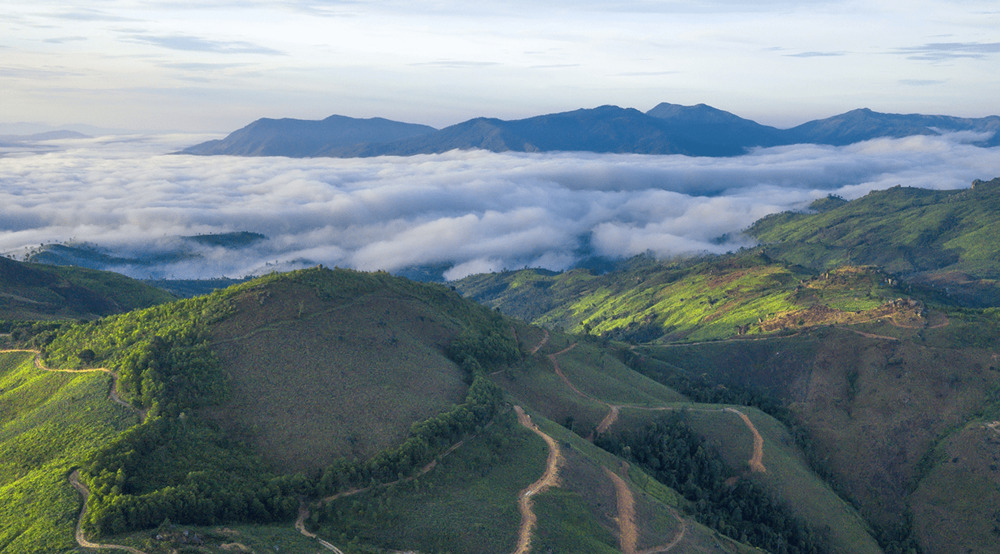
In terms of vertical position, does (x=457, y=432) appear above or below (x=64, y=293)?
below

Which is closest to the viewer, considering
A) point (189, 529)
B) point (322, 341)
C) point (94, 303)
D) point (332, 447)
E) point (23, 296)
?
point (189, 529)

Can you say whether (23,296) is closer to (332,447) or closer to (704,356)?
(332,447)

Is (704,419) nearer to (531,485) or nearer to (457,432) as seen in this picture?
(531,485)

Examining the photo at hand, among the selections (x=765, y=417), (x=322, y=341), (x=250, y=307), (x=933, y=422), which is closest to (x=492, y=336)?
(x=322, y=341)

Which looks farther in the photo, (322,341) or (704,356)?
(704,356)

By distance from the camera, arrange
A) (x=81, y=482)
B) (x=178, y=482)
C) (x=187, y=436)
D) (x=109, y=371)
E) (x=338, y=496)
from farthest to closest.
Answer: (x=109, y=371) → (x=187, y=436) → (x=338, y=496) → (x=178, y=482) → (x=81, y=482)

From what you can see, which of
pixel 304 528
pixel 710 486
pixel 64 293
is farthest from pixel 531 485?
pixel 64 293
